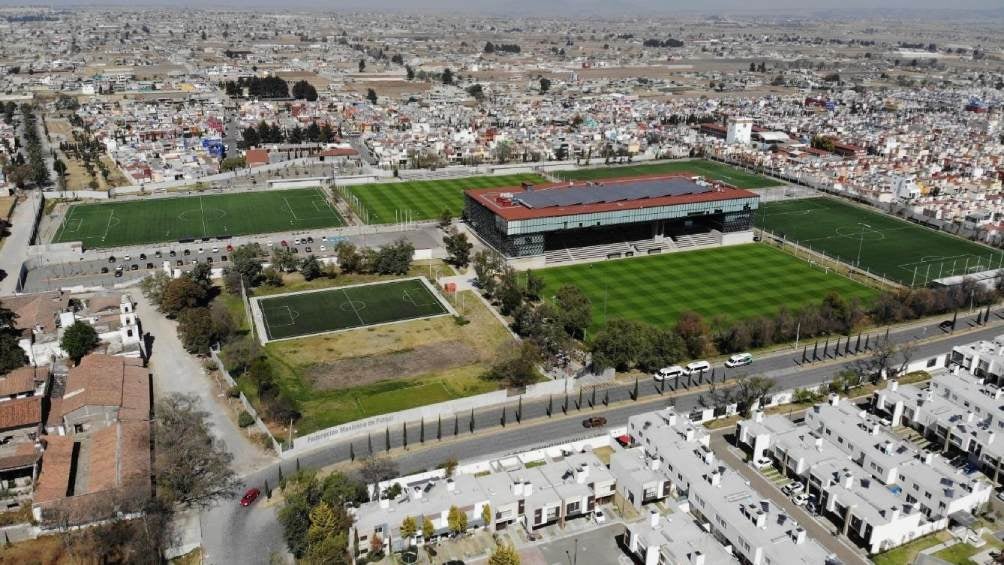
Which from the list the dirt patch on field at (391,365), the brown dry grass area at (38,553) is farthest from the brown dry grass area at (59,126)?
the brown dry grass area at (38,553)

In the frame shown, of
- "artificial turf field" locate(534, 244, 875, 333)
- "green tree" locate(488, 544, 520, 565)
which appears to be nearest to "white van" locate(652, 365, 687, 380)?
"artificial turf field" locate(534, 244, 875, 333)

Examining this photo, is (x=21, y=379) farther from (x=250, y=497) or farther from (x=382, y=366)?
(x=382, y=366)

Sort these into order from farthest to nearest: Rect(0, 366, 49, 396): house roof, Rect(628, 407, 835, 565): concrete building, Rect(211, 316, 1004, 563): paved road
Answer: Rect(0, 366, 49, 396): house roof
Rect(211, 316, 1004, 563): paved road
Rect(628, 407, 835, 565): concrete building

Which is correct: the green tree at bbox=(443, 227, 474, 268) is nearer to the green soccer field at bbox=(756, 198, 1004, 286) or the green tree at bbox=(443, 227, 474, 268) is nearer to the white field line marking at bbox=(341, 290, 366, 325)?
the white field line marking at bbox=(341, 290, 366, 325)

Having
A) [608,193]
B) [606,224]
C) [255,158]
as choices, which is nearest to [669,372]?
[606,224]

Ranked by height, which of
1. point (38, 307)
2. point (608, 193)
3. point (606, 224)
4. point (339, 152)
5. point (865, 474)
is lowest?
point (865, 474)

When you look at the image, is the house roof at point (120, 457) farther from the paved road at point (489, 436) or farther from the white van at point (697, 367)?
the white van at point (697, 367)

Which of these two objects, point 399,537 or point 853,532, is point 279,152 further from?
point 853,532
